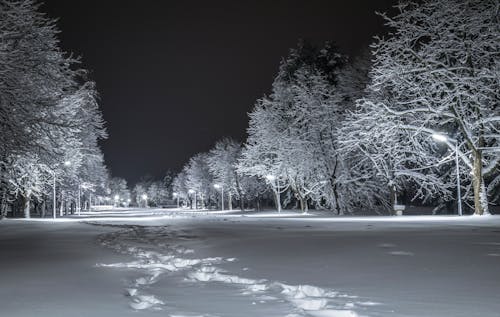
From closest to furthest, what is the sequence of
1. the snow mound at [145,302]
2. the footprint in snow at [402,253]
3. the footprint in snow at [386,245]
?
the snow mound at [145,302] < the footprint in snow at [402,253] < the footprint in snow at [386,245]

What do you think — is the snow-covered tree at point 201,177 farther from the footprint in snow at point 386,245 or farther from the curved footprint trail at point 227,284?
the curved footprint trail at point 227,284

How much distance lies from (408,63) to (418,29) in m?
1.75

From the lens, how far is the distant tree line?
92.8 ft

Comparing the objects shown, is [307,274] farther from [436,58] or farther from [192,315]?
[436,58]

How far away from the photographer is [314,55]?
4912 centimetres

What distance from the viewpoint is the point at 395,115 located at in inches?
1160

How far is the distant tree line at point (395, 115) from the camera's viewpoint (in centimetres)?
2828

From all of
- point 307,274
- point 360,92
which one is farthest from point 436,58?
point 307,274

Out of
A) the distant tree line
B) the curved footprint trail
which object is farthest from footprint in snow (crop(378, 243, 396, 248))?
the distant tree line

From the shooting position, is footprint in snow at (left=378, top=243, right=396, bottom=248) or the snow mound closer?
the snow mound

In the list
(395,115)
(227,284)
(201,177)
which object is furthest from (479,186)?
(201,177)

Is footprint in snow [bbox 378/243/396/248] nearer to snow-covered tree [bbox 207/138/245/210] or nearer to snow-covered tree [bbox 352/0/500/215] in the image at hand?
snow-covered tree [bbox 352/0/500/215]

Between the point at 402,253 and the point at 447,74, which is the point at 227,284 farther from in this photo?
the point at 447,74

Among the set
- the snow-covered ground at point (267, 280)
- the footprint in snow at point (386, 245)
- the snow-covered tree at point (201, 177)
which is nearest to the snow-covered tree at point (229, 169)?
the snow-covered tree at point (201, 177)
